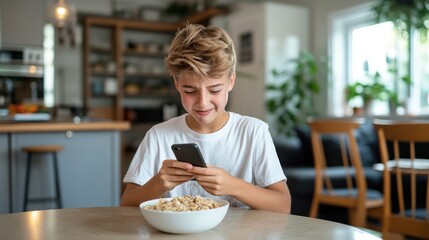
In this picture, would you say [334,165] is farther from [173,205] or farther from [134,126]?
[134,126]

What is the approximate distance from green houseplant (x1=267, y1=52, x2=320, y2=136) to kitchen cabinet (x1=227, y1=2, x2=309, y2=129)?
0.39 ft

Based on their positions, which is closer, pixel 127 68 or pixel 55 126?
pixel 55 126

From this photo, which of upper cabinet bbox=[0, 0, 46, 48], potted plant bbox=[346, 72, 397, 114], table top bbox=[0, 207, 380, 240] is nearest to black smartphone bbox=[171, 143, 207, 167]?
table top bbox=[0, 207, 380, 240]

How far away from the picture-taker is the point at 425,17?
3.81 metres

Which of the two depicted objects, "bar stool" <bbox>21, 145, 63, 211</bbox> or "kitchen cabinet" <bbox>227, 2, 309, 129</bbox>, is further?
"kitchen cabinet" <bbox>227, 2, 309, 129</bbox>

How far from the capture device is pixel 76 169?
3064 millimetres

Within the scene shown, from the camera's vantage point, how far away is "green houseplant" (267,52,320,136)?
4.93m

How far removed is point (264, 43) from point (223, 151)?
3916 mm

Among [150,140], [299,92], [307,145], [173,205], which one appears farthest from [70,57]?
[173,205]

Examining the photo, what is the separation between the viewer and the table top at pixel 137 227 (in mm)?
849

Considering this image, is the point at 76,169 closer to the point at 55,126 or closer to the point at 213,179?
the point at 55,126

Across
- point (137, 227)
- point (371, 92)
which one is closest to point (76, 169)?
point (137, 227)

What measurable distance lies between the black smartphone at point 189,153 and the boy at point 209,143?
12mm

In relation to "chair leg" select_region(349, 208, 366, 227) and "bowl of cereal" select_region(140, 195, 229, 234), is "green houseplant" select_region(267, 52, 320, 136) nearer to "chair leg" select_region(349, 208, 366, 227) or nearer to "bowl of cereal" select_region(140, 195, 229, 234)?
"chair leg" select_region(349, 208, 366, 227)
